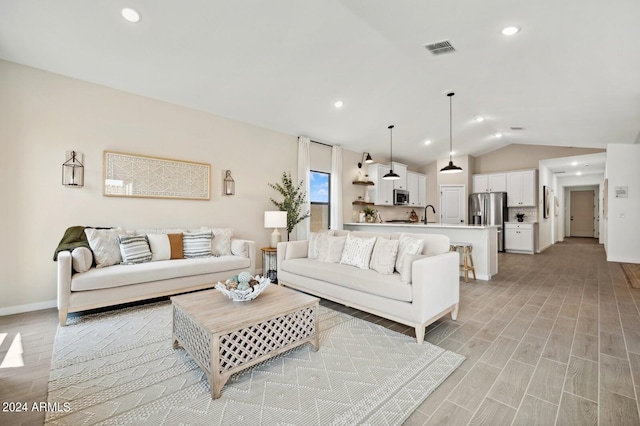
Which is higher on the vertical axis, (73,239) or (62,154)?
(62,154)

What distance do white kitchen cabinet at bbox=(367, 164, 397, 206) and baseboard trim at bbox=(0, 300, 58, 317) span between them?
20.7 ft

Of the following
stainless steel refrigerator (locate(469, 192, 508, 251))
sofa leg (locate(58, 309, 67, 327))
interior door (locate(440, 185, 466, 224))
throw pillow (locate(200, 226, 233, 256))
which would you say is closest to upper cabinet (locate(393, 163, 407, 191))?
interior door (locate(440, 185, 466, 224))

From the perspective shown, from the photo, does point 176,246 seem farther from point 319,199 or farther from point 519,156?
point 519,156

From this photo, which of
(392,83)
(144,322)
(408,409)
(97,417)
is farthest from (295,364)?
(392,83)

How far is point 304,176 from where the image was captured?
5.98 metres

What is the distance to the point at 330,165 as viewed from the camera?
21.8 feet

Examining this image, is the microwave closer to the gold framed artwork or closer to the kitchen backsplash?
the kitchen backsplash

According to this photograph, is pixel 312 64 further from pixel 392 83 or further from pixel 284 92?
pixel 392 83

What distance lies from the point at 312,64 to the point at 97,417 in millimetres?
3963

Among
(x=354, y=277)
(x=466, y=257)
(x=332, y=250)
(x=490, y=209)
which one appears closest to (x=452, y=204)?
(x=490, y=209)

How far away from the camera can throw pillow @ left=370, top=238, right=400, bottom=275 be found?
3059mm

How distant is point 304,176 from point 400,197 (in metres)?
3.33

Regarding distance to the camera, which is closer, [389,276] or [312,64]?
[389,276]

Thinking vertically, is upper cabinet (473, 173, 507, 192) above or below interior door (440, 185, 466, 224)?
above
